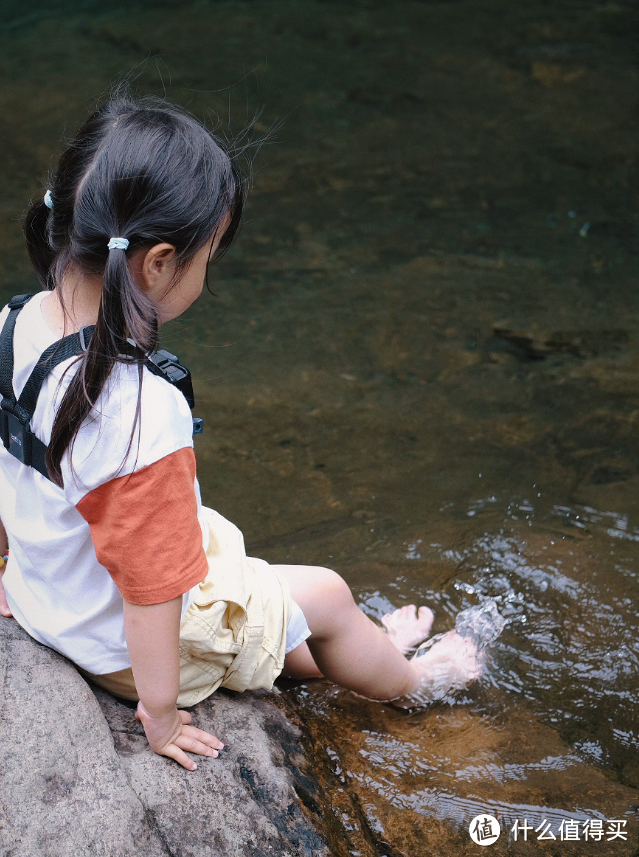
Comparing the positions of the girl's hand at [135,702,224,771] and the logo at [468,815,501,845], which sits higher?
the girl's hand at [135,702,224,771]

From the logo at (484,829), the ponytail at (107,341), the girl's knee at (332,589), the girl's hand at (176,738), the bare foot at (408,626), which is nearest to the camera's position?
the ponytail at (107,341)

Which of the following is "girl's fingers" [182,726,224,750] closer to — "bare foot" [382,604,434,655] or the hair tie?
"bare foot" [382,604,434,655]

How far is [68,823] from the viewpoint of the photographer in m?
1.18

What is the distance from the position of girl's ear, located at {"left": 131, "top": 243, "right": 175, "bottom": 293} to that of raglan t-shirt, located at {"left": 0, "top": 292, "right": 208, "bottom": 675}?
0.13 meters

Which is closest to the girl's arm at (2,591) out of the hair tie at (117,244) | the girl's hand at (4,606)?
the girl's hand at (4,606)

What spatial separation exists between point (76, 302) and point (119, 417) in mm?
192

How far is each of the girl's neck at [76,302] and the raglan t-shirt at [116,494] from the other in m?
0.02

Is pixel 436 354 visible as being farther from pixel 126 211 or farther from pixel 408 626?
pixel 126 211

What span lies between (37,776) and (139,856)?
7.4 inches

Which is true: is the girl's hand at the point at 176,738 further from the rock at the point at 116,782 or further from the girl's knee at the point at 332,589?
the girl's knee at the point at 332,589

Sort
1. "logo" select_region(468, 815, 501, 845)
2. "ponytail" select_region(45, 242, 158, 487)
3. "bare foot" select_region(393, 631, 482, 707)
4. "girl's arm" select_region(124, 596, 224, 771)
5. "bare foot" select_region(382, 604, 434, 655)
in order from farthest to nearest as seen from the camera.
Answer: "bare foot" select_region(382, 604, 434, 655) < "bare foot" select_region(393, 631, 482, 707) < "logo" select_region(468, 815, 501, 845) < "girl's arm" select_region(124, 596, 224, 771) < "ponytail" select_region(45, 242, 158, 487)

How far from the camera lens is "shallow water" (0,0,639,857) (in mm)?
1744

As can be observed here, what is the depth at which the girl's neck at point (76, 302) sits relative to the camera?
1.19 meters

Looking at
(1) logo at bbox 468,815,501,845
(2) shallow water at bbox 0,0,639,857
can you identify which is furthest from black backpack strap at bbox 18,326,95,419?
(1) logo at bbox 468,815,501,845
